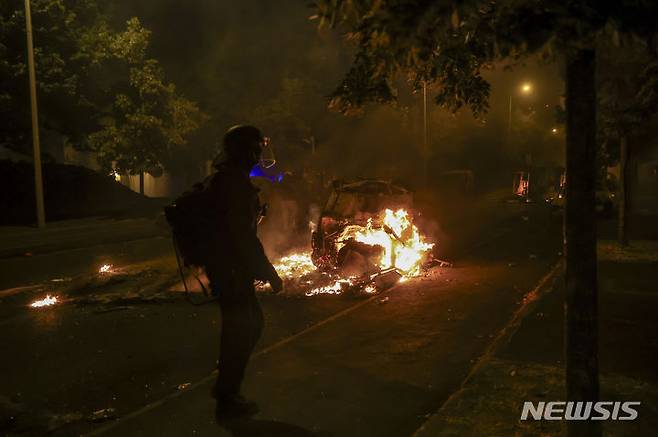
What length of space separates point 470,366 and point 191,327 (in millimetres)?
3363

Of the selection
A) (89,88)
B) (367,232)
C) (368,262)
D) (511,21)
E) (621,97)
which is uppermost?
(89,88)

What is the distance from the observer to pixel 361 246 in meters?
9.82

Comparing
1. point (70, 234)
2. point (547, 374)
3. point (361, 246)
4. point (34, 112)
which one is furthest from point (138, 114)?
point (547, 374)

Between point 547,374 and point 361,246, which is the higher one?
point 361,246

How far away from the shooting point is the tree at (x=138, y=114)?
2456 centimetres

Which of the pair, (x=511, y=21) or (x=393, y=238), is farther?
(x=393, y=238)

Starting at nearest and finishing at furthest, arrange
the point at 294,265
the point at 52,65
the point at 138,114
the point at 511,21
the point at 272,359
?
the point at 511,21
the point at 272,359
the point at 294,265
the point at 52,65
the point at 138,114

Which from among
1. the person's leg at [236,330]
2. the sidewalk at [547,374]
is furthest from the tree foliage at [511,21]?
the sidewalk at [547,374]

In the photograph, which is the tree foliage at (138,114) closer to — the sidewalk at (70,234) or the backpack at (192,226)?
the sidewalk at (70,234)

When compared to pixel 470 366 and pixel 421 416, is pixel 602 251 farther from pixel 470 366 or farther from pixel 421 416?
pixel 421 416

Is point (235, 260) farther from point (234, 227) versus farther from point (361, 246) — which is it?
point (361, 246)

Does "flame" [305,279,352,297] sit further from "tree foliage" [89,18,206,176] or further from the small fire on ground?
"tree foliage" [89,18,206,176]

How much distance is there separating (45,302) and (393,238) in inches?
216

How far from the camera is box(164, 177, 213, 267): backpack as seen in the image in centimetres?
422
